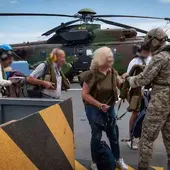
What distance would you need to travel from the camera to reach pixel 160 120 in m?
3.55

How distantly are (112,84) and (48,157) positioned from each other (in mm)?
1444

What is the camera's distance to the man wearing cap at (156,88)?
3.46 metres

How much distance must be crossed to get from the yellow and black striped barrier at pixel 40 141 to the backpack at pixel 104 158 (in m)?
0.60

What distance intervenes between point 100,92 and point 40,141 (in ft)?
4.64

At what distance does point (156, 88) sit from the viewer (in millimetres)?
3570

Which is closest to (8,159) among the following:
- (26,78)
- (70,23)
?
(26,78)

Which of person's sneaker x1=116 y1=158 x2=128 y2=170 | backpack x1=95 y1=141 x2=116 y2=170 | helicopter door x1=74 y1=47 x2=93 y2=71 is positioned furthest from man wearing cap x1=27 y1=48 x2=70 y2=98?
helicopter door x1=74 y1=47 x2=93 y2=71

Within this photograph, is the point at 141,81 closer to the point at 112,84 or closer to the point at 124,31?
the point at 112,84

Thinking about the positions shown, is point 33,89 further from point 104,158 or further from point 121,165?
point 121,165

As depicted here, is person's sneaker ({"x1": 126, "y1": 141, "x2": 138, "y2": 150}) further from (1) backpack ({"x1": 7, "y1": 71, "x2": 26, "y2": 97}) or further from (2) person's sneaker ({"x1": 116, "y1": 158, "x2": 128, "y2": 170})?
(1) backpack ({"x1": 7, "y1": 71, "x2": 26, "y2": 97})

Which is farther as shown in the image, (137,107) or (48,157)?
(137,107)

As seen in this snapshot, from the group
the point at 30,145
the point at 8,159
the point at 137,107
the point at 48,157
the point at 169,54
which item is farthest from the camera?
Result: the point at 137,107

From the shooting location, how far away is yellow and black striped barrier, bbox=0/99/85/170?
225 centimetres

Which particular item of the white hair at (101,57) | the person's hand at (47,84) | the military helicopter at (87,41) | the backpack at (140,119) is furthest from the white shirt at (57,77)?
the military helicopter at (87,41)
